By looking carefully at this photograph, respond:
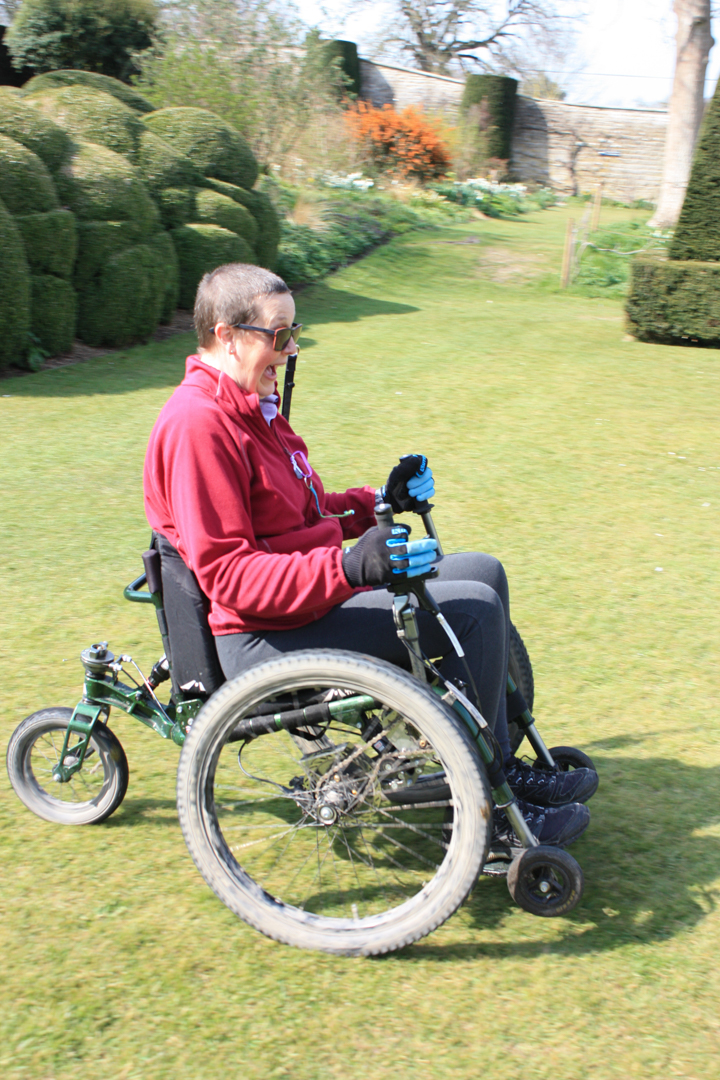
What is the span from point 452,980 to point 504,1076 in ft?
0.89

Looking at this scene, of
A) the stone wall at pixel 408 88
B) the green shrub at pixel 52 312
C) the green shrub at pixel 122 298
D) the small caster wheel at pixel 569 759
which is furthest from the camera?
the stone wall at pixel 408 88

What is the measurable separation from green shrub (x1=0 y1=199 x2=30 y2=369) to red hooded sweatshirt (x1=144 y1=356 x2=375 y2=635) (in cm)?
641

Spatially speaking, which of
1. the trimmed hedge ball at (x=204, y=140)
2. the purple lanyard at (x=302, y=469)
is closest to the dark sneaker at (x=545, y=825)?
the purple lanyard at (x=302, y=469)

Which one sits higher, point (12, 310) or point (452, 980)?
point (12, 310)

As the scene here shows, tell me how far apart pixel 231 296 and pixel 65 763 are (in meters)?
1.33

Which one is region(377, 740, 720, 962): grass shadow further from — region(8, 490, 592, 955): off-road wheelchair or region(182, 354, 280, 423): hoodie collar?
region(182, 354, 280, 423): hoodie collar

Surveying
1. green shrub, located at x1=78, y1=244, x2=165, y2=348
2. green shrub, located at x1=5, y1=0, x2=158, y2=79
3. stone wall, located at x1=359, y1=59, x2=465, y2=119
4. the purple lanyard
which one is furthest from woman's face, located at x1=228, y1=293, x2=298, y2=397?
stone wall, located at x1=359, y1=59, x2=465, y2=119

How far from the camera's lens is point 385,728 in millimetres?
2145

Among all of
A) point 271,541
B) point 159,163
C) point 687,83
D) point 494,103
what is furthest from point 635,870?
point 494,103

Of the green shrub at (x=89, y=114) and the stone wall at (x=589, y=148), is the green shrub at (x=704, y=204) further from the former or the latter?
the stone wall at (x=589, y=148)

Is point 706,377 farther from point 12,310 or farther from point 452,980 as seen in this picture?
point 452,980

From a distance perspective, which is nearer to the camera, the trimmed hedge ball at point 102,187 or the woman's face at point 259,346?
the woman's face at point 259,346

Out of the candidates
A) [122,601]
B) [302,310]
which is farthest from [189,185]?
[122,601]

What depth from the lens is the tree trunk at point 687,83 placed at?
1731cm
